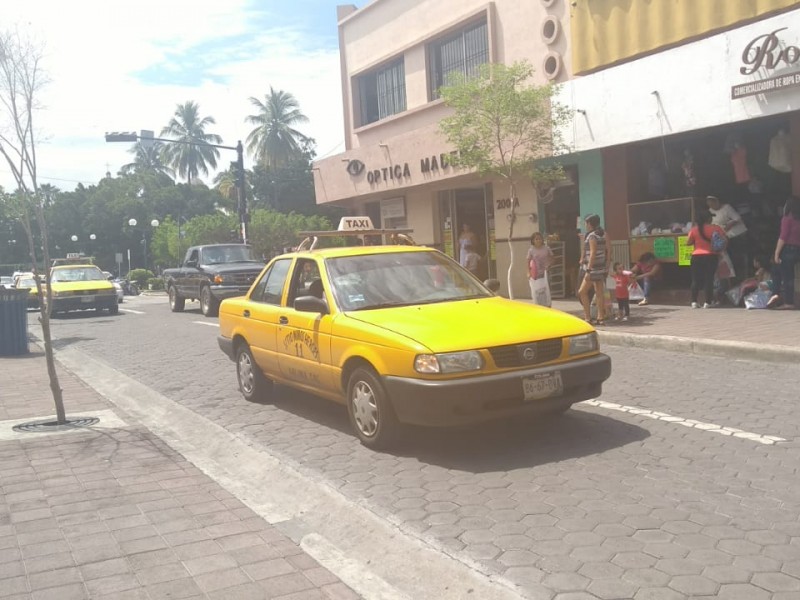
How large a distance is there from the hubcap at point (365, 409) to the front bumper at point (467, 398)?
1.09 feet

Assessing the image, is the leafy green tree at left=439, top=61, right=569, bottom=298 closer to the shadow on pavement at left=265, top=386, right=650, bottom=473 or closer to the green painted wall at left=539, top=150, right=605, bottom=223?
the green painted wall at left=539, top=150, right=605, bottom=223

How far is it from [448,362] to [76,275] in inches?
794

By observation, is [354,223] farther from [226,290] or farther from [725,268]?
[725,268]

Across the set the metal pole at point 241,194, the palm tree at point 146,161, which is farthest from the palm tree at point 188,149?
the metal pole at point 241,194

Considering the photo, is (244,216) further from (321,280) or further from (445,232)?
(321,280)

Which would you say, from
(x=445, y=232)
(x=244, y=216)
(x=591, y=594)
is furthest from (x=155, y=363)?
(x=244, y=216)

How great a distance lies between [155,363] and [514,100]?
24.3 feet

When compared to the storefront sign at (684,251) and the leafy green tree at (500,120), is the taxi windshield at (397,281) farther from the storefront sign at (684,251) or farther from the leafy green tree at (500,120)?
the storefront sign at (684,251)

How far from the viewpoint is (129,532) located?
13.8 ft

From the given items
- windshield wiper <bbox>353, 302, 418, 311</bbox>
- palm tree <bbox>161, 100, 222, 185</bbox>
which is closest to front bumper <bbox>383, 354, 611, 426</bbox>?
windshield wiper <bbox>353, 302, 418, 311</bbox>

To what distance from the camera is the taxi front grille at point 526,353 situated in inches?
203

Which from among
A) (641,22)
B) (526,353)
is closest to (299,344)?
(526,353)

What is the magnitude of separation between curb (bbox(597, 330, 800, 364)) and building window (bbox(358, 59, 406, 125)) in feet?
40.3

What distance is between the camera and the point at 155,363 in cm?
1100
